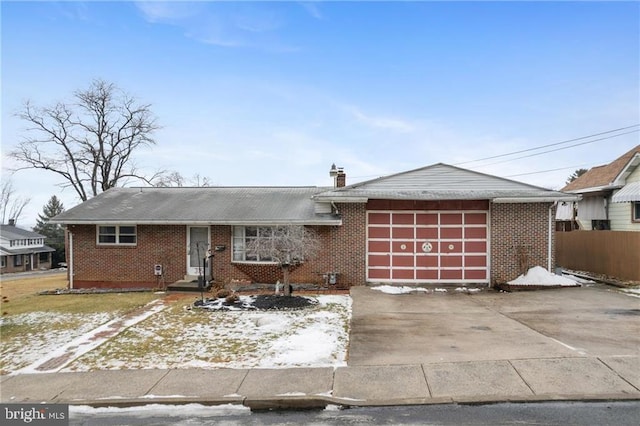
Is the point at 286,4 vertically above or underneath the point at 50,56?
above

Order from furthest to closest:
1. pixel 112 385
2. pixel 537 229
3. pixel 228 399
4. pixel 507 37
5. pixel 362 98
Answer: pixel 362 98 → pixel 507 37 → pixel 537 229 → pixel 112 385 → pixel 228 399

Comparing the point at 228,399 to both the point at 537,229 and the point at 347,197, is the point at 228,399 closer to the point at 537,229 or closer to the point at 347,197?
the point at 347,197

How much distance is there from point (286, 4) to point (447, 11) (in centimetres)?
578

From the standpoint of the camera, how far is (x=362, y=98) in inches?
878

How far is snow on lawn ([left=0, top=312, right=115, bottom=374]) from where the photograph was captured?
763cm

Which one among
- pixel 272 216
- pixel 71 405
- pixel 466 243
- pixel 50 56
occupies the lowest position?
pixel 71 405

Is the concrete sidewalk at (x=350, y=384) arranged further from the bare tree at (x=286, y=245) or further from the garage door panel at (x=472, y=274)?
the garage door panel at (x=472, y=274)

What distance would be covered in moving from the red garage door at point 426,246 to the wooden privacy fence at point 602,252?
18.5 feet

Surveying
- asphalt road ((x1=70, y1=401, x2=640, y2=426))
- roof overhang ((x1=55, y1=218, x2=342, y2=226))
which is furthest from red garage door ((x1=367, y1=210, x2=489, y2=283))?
asphalt road ((x1=70, y1=401, x2=640, y2=426))

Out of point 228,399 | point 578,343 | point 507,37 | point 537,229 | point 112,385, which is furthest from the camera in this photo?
point 507,37

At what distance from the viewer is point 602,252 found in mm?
16516

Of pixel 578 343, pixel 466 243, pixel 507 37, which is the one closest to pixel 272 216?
pixel 466 243

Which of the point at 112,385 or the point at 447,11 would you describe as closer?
the point at 112,385

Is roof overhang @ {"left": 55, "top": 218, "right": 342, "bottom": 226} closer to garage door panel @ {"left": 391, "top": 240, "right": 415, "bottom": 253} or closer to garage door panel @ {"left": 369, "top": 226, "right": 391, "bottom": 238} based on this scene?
garage door panel @ {"left": 369, "top": 226, "right": 391, "bottom": 238}
